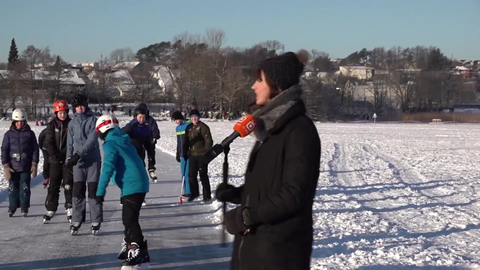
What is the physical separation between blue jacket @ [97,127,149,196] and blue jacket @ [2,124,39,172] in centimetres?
367

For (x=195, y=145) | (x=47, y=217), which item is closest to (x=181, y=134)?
(x=195, y=145)

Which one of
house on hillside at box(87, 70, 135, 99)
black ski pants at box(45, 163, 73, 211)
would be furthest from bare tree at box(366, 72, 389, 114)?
black ski pants at box(45, 163, 73, 211)

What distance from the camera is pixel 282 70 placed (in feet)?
11.1

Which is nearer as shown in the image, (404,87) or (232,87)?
(232,87)

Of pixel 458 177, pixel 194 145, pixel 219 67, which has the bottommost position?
pixel 458 177

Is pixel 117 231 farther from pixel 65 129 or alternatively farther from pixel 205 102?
pixel 205 102

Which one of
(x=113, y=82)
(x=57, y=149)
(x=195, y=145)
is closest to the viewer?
(x=57, y=149)

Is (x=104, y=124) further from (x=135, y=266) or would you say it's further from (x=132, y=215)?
(x=135, y=266)

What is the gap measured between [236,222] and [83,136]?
6033 millimetres

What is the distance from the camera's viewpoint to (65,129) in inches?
380

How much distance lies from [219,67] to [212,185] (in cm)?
7414

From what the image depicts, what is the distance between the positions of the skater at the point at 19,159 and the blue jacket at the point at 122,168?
366 centimetres

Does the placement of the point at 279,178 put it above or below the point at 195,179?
above

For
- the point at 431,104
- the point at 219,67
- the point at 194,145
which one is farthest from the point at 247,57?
the point at 194,145
